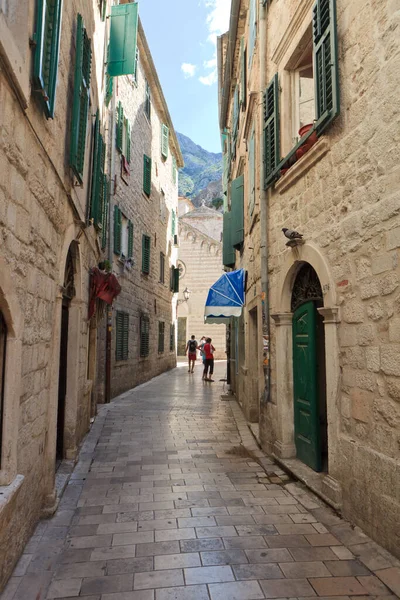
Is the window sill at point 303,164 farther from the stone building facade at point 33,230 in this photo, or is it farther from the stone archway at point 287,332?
the stone building facade at point 33,230

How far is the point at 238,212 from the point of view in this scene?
9.80m

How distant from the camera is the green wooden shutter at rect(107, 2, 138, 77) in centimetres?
910

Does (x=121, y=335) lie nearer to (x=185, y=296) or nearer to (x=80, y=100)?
(x=80, y=100)

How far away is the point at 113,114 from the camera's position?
430 inches

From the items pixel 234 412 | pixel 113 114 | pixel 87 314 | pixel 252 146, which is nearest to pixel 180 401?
pixel 234 412

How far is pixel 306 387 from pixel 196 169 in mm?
125563

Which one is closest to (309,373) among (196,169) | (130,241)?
(130,241)

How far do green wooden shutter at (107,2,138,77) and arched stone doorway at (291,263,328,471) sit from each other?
21.6 ft

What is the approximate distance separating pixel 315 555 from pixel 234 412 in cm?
621

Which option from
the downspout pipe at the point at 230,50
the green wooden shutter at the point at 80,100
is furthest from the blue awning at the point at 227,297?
the downspout pipe at the point at 230,50

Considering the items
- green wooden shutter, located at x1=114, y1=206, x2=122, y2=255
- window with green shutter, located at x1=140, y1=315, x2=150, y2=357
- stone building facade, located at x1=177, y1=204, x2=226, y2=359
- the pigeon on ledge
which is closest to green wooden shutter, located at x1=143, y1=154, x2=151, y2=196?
green wooden shutter, located at x1=114, y1=206, x2=122, y2=255

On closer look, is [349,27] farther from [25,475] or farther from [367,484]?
[25,475]

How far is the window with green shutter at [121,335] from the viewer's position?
11923 mm

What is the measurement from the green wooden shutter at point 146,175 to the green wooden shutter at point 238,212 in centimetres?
634
